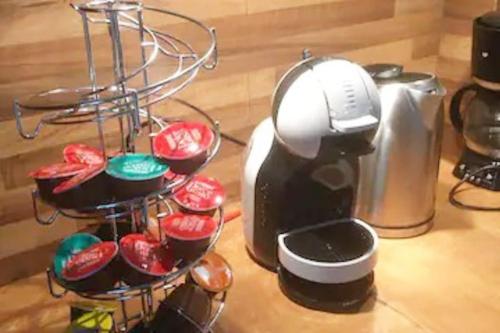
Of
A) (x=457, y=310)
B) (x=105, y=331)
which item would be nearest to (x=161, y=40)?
(x=105, y=331)

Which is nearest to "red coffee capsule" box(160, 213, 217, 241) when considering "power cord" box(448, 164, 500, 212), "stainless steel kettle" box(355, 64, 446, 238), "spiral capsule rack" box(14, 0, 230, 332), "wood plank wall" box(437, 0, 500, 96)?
"spiral capsule rack" box(14, 0, 230, 332)

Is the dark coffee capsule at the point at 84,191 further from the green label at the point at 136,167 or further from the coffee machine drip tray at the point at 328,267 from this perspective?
the coffee machine drip tray at the point at 328,267

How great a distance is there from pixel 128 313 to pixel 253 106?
46cm

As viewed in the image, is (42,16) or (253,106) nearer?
(42,16)

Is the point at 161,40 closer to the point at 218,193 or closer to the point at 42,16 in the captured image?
the point at 42,16

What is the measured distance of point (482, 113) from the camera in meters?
1.21

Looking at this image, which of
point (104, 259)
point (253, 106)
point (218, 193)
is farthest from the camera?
point (253, 106)

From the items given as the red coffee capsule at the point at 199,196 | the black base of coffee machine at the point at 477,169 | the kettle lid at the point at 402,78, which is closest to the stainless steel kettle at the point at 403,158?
the kettle lid at the point at 402,78

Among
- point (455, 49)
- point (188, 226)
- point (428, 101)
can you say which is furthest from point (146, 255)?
point (455, 49)

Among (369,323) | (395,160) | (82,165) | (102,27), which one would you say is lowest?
(369,323)

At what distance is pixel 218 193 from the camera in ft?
2.61

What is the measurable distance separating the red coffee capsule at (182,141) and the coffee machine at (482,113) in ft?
2.20

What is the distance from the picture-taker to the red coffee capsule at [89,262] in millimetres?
654

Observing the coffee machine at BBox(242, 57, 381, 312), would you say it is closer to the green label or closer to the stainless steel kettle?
the stainless steel kettle
